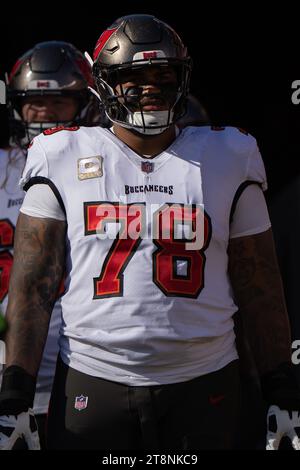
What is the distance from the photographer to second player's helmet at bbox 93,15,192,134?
3182mm

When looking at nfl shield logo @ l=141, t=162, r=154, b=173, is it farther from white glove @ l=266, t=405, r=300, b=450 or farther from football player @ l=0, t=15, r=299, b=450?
white glove @ l=266, t=405, r=300, b=450

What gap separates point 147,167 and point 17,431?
0.80 meters

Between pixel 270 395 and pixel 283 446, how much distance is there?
0.13 metres

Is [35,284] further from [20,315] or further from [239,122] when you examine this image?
[239,122]

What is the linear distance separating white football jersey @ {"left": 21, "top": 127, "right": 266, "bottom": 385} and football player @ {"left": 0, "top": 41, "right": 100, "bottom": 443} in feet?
3.40

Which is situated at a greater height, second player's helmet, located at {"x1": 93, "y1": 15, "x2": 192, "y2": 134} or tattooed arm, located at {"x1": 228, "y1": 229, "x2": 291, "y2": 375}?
second player's helmet, located at {"x1": 93, "y1": 15, "x2": 192, "y2": 134}

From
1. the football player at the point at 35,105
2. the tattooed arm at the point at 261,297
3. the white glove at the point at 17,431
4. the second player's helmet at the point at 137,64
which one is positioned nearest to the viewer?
the white glove at the point at 17,431

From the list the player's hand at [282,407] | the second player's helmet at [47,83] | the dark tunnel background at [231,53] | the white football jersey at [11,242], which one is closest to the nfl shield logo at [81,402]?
the player's hand at [282,407]

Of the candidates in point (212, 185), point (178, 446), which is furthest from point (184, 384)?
point (212, 185)

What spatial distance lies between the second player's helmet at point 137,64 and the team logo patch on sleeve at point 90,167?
0.16m

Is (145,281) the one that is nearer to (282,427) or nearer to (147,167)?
(147,167)

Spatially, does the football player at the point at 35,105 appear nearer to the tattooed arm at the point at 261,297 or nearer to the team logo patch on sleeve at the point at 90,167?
the team logo patch on sleeve at the point at 90,167

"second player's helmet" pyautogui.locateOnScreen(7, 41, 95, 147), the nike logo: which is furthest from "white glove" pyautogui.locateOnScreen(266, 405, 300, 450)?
"second player's helmet" pyautogui.locateOnScreen(7, 41, 95, 147)

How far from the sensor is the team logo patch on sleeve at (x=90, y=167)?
3.06 metres
